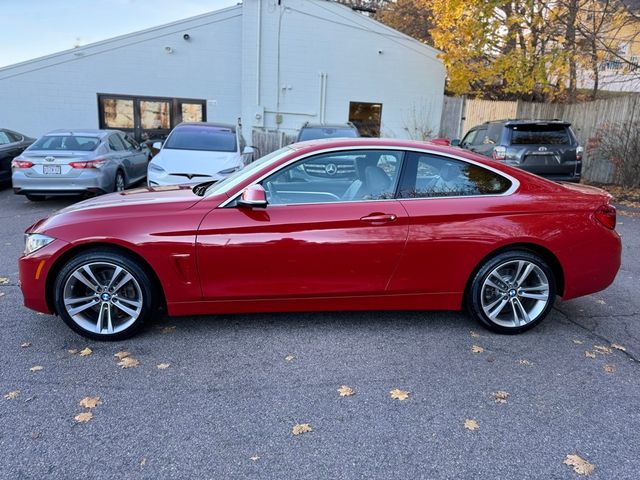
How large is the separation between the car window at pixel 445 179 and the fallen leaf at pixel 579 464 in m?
2.06

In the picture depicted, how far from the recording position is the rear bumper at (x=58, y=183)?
28.2 ft

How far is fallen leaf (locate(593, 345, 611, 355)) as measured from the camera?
374cm

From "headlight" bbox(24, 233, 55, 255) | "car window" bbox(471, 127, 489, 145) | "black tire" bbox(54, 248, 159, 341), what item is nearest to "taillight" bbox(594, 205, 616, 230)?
"black tire" bbox(54, 248, 159, 341)

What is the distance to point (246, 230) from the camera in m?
3.59

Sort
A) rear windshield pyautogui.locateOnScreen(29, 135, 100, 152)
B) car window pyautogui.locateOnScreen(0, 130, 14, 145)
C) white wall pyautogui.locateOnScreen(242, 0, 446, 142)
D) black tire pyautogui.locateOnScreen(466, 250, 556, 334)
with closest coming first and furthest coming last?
black tire pyautogui.locateOnScreen(466, 250, 556, 334), rear windshield pyautogui.locateOnScreen(29, 135, 100, 152), car window pyautogui.locateOnScreen(0, 130, 14, 145), white wall pyautogui.locateOnScreen(242, 0, 446, 142)

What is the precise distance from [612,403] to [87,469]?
10.4 feet

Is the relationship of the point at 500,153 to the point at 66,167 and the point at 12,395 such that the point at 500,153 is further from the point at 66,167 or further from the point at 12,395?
the point at 12,395

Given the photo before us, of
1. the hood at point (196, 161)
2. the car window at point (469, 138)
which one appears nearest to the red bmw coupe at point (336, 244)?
the hood at point (196, 161)

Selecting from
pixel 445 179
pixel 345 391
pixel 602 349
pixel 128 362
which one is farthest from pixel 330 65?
pixel 345 391

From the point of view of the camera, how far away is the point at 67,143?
9305 mm

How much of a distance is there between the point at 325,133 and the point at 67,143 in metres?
5.42

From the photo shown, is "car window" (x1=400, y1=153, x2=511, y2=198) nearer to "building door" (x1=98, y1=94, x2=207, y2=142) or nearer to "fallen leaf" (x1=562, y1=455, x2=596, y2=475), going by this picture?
"fallen leaf" (x1=562, y1=455, x2=596, y2=475)

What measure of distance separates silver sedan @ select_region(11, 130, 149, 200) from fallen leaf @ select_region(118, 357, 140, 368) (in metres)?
6.22

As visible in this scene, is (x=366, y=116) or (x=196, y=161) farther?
(x=366, y=116)
